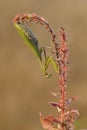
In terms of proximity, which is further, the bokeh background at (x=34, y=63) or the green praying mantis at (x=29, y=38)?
the bokeh background at (x=34, y=63)

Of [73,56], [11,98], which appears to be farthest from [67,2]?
[11,98]

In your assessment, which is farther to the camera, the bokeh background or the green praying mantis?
the bokeh background

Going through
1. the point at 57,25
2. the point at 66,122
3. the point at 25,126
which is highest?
the point at 57,25

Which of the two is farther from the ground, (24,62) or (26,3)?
(26,3)

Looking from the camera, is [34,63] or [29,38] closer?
[29,38]

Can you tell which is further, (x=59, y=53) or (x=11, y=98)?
(x=11, y=98)

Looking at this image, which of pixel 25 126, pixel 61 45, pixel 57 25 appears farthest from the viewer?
pixel 57 25

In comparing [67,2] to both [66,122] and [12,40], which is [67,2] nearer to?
[12,40]

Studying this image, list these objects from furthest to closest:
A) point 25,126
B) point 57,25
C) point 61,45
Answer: point 57,25, point 25,126, point 61,45
